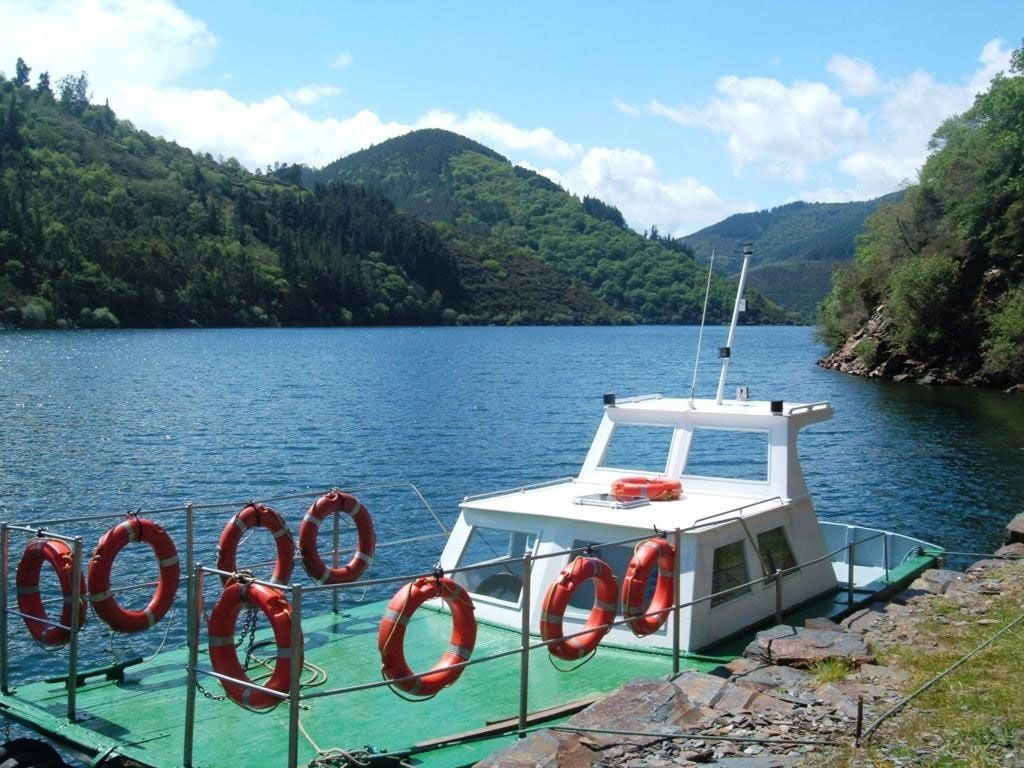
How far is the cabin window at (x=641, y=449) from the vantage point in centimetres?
2574

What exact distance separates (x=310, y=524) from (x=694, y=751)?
614cm

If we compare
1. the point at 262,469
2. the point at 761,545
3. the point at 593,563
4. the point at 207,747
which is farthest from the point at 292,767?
the point at 262,469

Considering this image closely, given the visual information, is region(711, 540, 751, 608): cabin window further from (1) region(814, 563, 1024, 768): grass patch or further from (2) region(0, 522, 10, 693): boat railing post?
(2) region(0, 522, 10, 693): boat railing post

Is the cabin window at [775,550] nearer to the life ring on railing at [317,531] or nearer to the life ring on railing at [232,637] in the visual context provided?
the life ring on railing at [317,531]

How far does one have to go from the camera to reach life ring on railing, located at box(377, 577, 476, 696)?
27.8 ft

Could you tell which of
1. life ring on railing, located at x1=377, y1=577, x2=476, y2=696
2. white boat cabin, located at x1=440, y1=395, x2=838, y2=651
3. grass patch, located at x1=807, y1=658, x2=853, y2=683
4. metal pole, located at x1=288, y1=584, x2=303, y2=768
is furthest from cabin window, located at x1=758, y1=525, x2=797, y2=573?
metal pole, located at x1=288, y1=584, x2=303, y2=768

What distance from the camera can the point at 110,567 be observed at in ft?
34.8

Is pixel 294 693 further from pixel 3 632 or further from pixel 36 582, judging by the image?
pixel 36 582

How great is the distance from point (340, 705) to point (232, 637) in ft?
5.81

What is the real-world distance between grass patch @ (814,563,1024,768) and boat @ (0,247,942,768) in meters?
1.89

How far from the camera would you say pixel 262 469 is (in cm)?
3397

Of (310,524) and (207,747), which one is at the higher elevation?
(310,524)

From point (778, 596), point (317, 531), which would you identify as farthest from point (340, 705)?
point (778, 596)

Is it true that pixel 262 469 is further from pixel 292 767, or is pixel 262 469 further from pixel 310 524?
pixel 292 767
